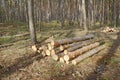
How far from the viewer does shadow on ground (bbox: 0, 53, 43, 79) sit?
10220 millimetres

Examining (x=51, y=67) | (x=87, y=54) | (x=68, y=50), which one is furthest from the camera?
(x=87, y=54)

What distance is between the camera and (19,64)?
1126 cm

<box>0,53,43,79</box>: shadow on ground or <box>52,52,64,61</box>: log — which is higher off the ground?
<box>52,52,64,61</box>: log

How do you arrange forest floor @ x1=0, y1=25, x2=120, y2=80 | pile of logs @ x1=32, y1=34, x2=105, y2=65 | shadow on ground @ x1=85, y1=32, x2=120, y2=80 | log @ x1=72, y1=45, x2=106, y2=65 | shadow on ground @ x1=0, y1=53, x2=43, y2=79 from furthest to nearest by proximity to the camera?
pile of logs @ x1=32, y1=34, x2=105, y2=65 < log @ x1=72, y1=45, x2=106, y2=65 < shadow on ground @ x1=0, y1=53, x2=43, y2=79 < shadow on ground @ x1=85, y1=32, x2=120, y2=80 < forest floor @ x1=0, y1=25, x2=120, y2=80

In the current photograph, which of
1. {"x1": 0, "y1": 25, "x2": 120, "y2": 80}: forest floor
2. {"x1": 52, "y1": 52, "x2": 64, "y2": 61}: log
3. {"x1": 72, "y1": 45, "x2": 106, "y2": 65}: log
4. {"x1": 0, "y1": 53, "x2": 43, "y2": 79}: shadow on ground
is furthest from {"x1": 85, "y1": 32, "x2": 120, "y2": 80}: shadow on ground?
{"x1": 0, "y1": 53, "x2": 43, "y2": 79}: shadow on ground

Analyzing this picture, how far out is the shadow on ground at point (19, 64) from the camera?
10220 mm

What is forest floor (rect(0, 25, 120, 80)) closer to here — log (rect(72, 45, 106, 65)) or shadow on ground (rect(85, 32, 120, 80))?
shadow on ground (rect(85, 32, 120, 80))

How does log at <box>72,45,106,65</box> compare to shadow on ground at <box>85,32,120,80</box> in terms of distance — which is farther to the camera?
log at <box>72,45,106,65</box>

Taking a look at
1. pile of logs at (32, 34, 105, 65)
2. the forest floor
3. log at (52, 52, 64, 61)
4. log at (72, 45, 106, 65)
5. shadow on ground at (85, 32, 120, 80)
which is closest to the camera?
the forest floor

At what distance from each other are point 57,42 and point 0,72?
4128mm

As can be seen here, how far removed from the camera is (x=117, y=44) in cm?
1549

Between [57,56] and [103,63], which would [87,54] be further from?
[57,56]

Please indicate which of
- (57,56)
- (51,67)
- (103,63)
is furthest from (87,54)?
(51,67)

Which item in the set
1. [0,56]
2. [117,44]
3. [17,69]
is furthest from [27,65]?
[117,44]
